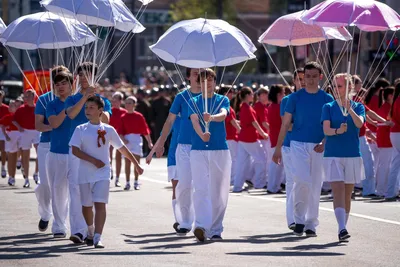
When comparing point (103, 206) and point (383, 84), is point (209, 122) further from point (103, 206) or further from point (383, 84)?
point (383, 84)

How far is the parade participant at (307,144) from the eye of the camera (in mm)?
14492

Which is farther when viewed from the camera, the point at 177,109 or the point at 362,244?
the point at 177,109

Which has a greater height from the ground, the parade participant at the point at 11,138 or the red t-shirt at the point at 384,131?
the red t-shirt at the point at 384,131

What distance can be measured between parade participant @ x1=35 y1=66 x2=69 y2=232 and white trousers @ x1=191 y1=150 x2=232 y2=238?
189 cm

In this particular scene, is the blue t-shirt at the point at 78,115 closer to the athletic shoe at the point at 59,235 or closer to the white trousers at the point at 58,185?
the white trousers at the point at 58,185

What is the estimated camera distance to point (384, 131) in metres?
21.7

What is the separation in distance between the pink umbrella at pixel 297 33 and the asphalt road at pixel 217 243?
245cm

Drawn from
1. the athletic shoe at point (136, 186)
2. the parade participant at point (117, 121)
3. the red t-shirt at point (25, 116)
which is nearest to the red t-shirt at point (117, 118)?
the parade participant at point (117, 121)

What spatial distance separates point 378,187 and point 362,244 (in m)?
8.49

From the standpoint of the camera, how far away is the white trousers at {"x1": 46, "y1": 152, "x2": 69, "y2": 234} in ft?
47.7

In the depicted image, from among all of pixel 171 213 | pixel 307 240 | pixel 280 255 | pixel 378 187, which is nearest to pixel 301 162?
pixel 307 240

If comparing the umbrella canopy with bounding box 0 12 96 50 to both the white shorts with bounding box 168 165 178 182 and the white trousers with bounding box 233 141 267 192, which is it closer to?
the white shorts with bounding box 168 165 178 182

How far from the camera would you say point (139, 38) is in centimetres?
9512

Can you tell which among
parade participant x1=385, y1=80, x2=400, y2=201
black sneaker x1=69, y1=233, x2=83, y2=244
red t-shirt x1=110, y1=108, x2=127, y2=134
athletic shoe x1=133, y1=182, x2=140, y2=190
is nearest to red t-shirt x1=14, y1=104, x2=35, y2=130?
red t-shirt x1=110, y1=108, x2=127, y2=134
